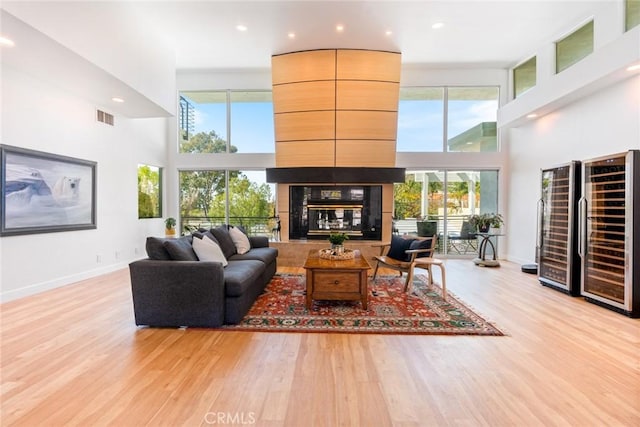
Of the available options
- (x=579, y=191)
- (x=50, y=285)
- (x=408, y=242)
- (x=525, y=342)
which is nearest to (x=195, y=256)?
(x=50, y=285)

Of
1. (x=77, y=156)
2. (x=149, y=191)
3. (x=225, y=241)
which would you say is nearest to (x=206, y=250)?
(x=225, y=241)

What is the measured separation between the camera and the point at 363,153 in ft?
21.1

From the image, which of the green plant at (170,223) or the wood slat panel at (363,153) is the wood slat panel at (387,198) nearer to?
the wood slat panel at (363,153)

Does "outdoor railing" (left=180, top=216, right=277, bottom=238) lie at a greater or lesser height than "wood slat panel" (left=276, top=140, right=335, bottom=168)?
lesser

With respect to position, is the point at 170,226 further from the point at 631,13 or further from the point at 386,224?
the point at 631,13

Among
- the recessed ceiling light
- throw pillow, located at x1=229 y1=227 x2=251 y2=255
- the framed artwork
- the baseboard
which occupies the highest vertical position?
the recessed ceiling light

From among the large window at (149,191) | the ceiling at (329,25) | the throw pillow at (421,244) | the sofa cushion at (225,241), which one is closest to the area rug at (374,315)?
the throw pillow at (421,244)

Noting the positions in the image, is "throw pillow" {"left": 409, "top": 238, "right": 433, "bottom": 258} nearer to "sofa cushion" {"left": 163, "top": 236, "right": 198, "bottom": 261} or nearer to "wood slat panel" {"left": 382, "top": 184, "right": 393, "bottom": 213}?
"wood slat panel" {"left": 382, "top": 184, "right": 393, "bottom": 213}

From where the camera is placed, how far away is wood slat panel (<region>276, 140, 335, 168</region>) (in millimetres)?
6398

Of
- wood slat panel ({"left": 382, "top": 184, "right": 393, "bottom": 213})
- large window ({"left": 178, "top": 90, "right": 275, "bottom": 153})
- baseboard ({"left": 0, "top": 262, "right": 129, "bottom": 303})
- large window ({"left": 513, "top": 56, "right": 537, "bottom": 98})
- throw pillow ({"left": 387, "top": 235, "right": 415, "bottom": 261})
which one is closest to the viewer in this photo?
baseboard ({"left": 0, "top": 262, "right": 129, "bottom": 303})

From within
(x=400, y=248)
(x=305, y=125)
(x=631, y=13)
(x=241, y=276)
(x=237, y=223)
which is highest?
(x=631, y=13)

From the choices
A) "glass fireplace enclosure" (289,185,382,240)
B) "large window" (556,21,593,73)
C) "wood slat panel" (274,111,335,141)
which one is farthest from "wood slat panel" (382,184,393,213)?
"large window" (556,21,593,73)

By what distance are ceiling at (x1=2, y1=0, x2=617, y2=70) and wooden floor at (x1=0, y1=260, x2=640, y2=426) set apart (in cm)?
328

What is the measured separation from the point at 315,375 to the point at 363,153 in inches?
194
